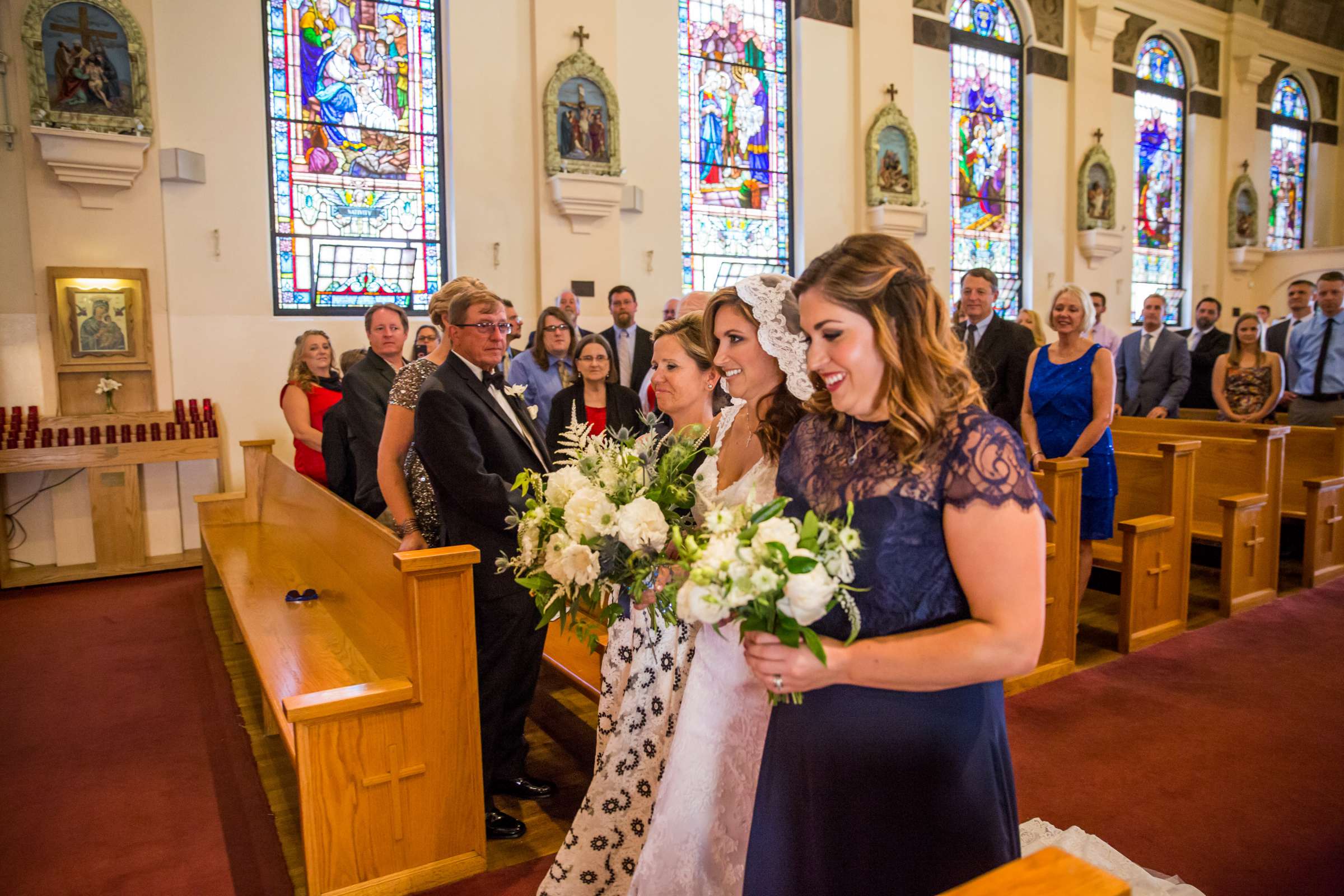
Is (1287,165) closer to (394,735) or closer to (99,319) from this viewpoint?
(99,319)

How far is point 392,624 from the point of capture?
3.15 meters

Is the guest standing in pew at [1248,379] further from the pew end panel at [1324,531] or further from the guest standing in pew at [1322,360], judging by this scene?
the pew end panel at [1324,531]

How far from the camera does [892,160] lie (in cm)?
1058

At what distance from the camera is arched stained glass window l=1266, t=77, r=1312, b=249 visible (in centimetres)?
1549

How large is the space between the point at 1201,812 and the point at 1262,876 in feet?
1.27

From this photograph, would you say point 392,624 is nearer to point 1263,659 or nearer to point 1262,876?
point 1262,876

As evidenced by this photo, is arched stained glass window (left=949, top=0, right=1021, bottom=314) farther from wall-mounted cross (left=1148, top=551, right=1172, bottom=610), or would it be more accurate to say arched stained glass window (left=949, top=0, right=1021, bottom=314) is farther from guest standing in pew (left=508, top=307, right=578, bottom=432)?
wall-mounted cross (left=1148, top=551, right=1172, bottom=610)

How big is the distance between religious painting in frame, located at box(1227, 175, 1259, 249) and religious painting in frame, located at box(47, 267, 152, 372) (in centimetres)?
1532

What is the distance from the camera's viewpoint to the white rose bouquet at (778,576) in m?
1.35

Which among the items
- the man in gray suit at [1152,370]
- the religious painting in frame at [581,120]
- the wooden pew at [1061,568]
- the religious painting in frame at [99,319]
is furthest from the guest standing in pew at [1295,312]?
the religious painting in frame at [99,319]

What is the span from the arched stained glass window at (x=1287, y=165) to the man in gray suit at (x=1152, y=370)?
9.45 meters

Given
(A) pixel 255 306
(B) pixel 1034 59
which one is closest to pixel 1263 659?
(A) pixel 255 306

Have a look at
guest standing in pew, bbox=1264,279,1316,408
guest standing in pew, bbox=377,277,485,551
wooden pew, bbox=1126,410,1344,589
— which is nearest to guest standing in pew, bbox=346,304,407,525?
guest standing in pew, bbox=377,277,485,551

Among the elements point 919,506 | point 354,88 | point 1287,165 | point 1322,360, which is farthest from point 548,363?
point 1287,165
